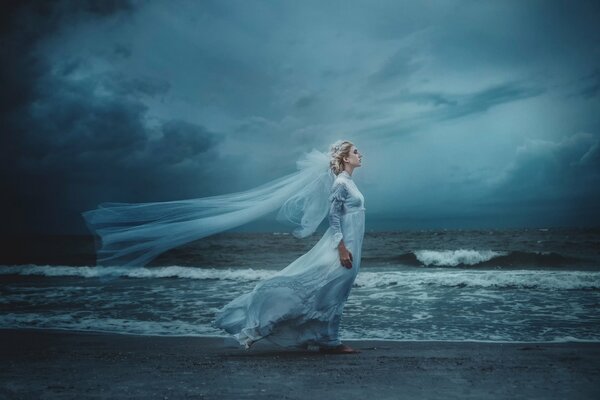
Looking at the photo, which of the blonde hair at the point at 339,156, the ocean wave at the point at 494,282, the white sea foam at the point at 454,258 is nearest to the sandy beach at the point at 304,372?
the blonde hair at the point at 339,156

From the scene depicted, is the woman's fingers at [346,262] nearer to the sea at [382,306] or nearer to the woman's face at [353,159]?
the woman's face at [353,159]

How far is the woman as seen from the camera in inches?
186

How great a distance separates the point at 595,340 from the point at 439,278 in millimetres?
7577

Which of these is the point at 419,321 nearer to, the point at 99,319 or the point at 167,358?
the point at 167,358

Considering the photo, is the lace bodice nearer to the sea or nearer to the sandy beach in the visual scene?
the sandy beach

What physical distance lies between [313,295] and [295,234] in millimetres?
734

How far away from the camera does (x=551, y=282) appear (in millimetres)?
12141

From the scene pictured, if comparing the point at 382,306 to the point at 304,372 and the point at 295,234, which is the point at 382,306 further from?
the point at 304,372

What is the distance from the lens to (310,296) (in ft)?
15.6

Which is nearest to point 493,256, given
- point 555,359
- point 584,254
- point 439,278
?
point 584,254

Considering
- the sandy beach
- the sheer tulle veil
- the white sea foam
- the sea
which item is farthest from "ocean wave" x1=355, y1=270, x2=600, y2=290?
the white sea foam

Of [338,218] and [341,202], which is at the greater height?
[341,202]

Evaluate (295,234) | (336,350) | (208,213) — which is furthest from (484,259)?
(208,213)

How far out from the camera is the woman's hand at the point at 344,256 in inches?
186
